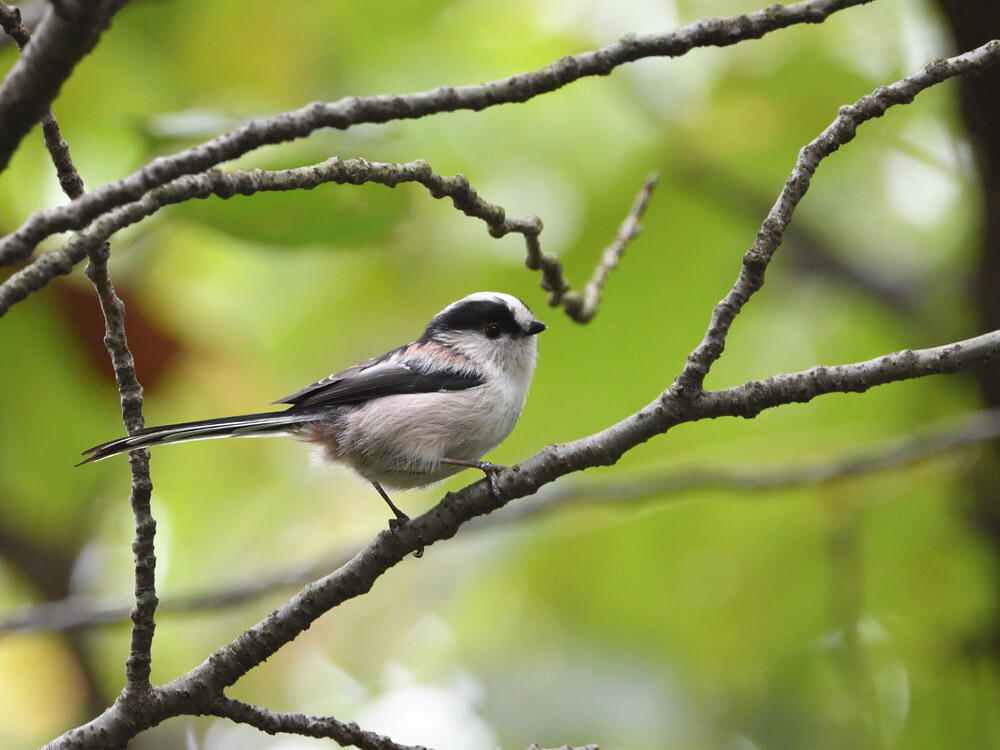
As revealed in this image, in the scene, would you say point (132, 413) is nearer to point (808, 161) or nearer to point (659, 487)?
point (808, 161)

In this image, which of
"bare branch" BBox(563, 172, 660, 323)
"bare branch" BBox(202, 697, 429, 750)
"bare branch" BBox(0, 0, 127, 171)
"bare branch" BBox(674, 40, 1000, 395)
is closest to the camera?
"bare branch" BBox(0, 0, 127, 171)

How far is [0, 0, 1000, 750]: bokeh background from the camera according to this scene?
398 cm

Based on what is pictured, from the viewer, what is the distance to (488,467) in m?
3.00

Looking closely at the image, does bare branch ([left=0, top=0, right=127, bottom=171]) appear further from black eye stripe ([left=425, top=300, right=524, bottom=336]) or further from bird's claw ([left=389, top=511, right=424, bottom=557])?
black eye stripe ([left=425, top=300, right=524, bottom=336])

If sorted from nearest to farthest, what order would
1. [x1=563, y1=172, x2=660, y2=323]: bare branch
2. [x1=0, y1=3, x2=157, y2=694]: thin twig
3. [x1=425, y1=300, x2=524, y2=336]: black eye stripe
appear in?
[x1=0, y1=3, x2=157, y2=694]: thin twig
[x1=563, y1=172, x2=660, y2=323]: bare branch
[x1=425, y1=300, x2=524, y2=336]: black eye stripe

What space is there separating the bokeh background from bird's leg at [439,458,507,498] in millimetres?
763

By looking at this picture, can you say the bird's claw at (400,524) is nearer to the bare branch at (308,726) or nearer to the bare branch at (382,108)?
the bare branch at (308,726)

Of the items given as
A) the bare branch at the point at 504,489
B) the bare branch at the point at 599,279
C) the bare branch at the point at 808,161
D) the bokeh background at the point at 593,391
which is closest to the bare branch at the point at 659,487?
the bokeh background at the point at 593,391

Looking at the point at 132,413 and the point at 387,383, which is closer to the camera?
the point at 132,413

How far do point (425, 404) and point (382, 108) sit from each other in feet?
6.61

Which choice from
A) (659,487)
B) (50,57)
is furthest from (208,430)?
(50,57)

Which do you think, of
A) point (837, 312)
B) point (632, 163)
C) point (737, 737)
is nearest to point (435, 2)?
point (632, 163)

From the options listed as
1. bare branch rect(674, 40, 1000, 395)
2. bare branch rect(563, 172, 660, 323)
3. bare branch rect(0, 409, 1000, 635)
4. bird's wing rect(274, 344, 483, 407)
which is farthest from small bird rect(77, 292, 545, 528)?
bare branch rect(674, 40, 1000, 395)

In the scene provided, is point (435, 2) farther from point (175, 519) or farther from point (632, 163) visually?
point (175, 519)
